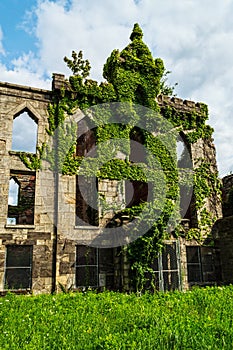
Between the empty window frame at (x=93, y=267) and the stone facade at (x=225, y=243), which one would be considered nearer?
the empty window frame at (x=93, y=267)

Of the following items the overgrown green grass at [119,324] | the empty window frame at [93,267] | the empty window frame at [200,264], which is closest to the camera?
the overgrown green grass at [119,324]

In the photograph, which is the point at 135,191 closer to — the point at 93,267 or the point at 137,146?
the point at 137,146

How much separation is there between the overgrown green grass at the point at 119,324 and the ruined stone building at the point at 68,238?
5195 millimetres

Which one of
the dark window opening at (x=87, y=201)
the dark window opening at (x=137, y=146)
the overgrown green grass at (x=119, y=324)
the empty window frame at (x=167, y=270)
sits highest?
the dark window opening at (x=137, y=146)

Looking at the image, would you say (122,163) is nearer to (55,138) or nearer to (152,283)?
(55,138)

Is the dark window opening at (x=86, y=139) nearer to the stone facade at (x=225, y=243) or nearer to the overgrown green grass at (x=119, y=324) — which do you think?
the stone facade at (x=225, y=243)

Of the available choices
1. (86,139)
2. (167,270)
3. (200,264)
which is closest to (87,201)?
(86,139)

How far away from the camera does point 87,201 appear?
17594 mm

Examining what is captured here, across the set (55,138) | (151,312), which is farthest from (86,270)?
(151,312)

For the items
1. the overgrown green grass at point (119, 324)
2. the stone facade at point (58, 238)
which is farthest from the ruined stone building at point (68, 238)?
the overgrown green grass at point (119, 324)

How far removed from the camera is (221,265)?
630 inches

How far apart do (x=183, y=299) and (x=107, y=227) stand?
715 cm

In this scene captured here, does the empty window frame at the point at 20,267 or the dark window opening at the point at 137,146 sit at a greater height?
the dark window opening at the point at 137,146

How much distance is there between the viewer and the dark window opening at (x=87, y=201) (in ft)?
50.3
